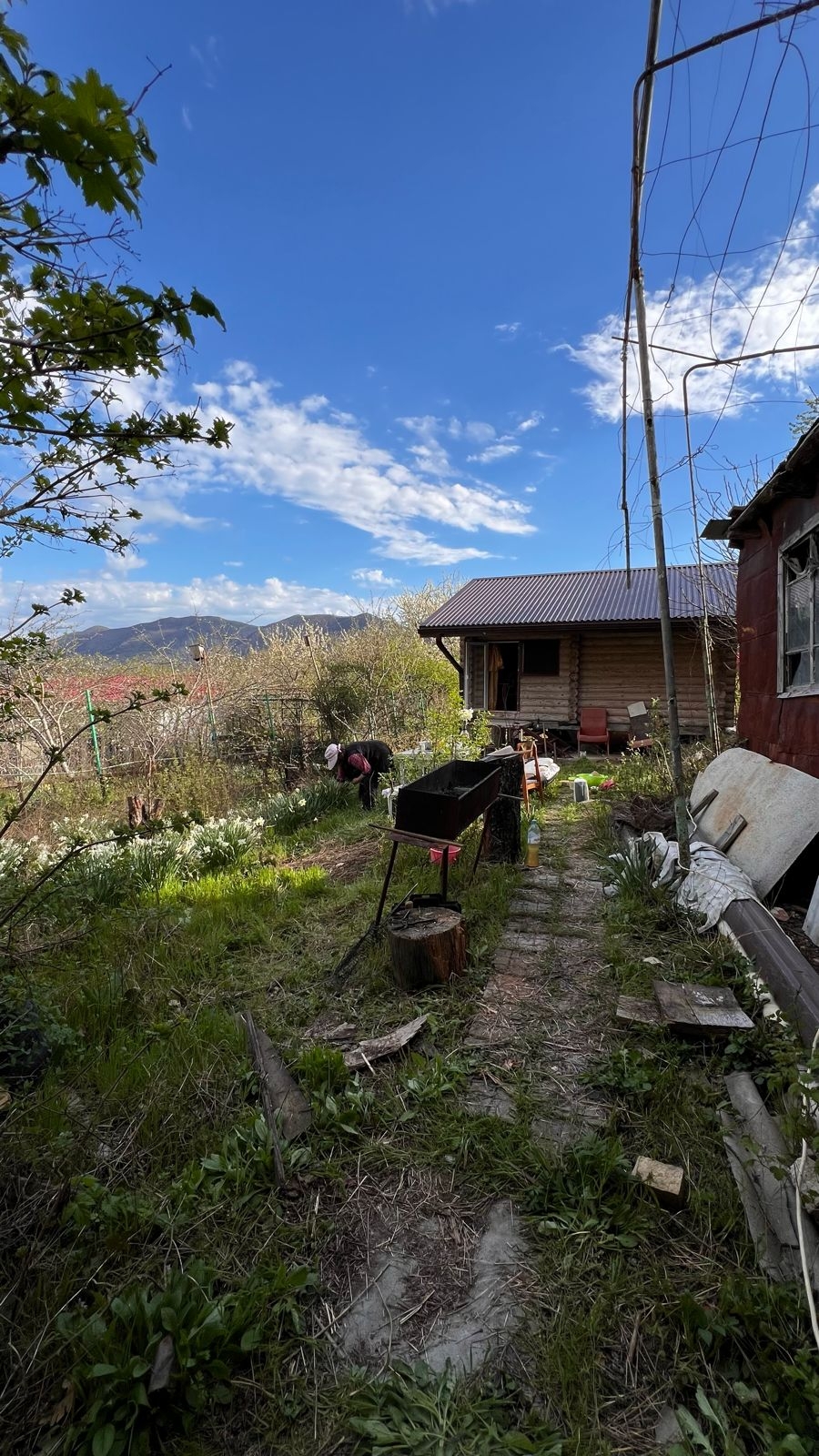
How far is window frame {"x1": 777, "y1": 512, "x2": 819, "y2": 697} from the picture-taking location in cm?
455

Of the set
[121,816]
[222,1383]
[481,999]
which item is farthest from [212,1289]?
[121,816]

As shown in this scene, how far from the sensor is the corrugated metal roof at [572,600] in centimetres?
1302

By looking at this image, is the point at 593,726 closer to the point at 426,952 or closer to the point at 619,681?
the point at 619,681

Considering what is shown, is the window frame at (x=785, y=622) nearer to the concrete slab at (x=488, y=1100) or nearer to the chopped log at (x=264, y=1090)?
the concrete slab at (x=488, y=1100)

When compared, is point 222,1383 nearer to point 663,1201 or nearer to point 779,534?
point 663,1201

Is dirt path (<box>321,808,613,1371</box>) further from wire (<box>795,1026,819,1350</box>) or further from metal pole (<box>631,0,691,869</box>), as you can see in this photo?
metal pole (<box>631,0,691,869</box>)

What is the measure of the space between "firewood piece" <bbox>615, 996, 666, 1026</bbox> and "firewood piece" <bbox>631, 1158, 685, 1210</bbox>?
A: 913 mm

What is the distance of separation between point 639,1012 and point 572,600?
12894 mm

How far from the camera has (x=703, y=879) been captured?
408 centimetres

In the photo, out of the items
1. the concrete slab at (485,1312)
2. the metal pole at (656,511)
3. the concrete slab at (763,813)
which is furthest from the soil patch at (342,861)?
the concrete slab at (485,1312)

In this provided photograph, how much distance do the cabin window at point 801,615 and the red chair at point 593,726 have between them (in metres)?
8.09

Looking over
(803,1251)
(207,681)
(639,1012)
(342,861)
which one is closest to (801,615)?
(639,1012)

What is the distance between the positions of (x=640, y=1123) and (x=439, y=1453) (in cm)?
132

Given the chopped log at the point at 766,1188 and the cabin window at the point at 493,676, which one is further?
the cabin window at the point at 493,676
